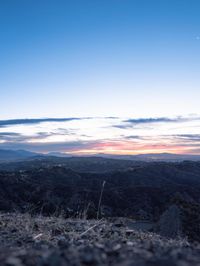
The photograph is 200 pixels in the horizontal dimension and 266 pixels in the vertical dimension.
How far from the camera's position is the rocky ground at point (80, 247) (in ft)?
12.9

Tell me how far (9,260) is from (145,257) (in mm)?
1301

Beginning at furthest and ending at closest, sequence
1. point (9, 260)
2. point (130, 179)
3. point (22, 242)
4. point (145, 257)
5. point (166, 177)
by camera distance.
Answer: point (166, 177) → point (130, 179) → point (22, 242) → point (145, 257) → point (9, 260)

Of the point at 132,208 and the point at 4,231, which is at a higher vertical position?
the point at 4,231

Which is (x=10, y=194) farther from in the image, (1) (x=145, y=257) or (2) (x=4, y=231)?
(1) (x=145, y=257)

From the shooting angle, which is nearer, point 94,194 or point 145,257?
point 145,257

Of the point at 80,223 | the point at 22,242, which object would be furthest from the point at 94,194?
the point at 22,242

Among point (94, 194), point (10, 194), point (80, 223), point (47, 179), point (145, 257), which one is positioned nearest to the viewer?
point (145, 257)

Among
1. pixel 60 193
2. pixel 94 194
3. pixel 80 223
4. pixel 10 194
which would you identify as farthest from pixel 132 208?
pixel 80 223

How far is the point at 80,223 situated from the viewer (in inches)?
397

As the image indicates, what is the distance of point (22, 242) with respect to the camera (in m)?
6.96

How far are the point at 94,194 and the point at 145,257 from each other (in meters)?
40.9

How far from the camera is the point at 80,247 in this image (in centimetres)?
532

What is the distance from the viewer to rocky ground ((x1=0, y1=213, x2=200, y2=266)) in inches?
155

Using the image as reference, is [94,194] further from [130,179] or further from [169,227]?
[169,227]
